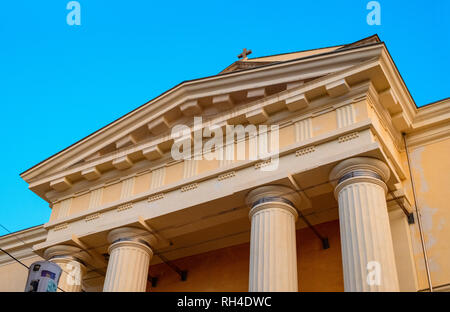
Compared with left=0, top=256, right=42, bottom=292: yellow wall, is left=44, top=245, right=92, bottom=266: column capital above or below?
below

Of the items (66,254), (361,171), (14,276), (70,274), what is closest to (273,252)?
(361,171)

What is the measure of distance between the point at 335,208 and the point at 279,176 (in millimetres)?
2216

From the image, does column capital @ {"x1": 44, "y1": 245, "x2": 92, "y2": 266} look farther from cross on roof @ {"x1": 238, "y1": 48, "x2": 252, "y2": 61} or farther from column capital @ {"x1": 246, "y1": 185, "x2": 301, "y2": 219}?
cross on roof @ {"x1": 238, "y1": 48, "x2": 252, "y2": 61}

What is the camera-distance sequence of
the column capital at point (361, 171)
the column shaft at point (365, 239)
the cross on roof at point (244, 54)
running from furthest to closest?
the cross on roof at point (244, 54) < the column capital at point (361, 171) < the column shaft at point (365, 239)

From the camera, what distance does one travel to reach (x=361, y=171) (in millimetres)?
13062

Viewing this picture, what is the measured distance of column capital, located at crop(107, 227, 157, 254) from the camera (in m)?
15.6

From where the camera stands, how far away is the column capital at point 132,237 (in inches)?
616

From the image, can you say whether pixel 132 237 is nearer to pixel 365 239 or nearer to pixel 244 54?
pixel 365 239

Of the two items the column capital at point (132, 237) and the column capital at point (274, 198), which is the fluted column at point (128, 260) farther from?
the column capital at point (274, 198)

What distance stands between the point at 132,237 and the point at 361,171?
6.07m

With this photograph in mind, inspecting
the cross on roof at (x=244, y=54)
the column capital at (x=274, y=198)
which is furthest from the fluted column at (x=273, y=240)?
the cross on roof at (x=244, y=54)

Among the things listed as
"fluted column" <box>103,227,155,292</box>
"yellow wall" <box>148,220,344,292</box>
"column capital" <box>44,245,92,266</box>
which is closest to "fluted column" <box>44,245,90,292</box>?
"column capital" <box>44,245,92,266</box>

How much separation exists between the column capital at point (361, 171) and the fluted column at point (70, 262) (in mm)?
7393

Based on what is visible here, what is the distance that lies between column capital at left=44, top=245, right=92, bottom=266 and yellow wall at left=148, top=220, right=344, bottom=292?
2.46 m
